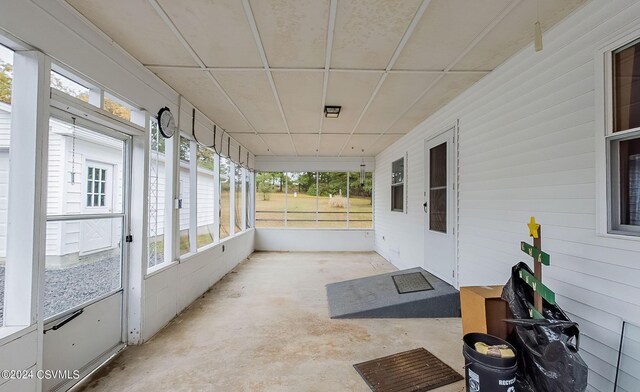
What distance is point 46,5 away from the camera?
182 centimetres

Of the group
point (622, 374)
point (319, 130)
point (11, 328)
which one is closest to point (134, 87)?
point (11, 328)

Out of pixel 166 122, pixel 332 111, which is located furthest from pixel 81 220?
pixel 332 111

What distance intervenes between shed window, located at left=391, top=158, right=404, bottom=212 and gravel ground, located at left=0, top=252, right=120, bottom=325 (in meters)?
5.09

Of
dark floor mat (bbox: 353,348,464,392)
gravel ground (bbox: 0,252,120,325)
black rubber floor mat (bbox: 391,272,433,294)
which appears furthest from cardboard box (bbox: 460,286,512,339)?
gravel ground (bbox: 0,252,120,325)

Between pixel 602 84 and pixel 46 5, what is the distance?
3.60m

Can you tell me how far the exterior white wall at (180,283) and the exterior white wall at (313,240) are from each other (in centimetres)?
245

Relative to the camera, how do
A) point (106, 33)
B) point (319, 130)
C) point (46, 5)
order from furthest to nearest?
1. point (319, 130)
2. point (106, 33)
3. point (46, 5)

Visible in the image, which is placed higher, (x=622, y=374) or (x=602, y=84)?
(x=602, y=84)

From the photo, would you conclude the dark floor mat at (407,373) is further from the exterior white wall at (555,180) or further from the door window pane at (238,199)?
the door window pane at (238,199)

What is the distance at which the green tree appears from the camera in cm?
171

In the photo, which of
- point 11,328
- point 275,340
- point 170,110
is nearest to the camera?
point 11,328

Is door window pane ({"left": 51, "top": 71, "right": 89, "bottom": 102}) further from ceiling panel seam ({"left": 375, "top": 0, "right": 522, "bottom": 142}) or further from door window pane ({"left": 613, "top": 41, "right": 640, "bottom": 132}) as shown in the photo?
door window pane ({"left": 613, "top": 41, "right": 640, "bottom": 132})

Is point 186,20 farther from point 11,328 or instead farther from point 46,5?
point 11,328

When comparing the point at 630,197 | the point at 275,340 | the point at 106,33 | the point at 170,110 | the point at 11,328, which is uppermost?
the point at 106,33
